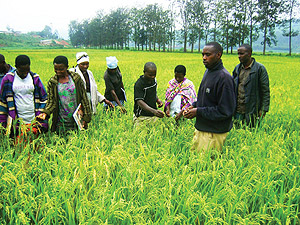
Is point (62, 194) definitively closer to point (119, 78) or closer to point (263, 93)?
point (119, 78)

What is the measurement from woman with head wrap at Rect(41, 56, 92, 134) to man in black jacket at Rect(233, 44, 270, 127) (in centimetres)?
259

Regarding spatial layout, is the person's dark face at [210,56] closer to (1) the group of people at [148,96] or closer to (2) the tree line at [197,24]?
(1) the group of people at [148,96]

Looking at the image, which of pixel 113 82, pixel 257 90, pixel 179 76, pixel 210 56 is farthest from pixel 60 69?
pixel 257 90

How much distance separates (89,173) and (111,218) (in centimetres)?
68

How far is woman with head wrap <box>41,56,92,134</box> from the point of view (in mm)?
3359

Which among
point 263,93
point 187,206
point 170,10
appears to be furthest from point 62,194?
point 170,10

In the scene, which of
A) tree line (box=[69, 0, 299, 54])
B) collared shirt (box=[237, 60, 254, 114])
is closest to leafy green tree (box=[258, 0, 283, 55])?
tree line (box=[69, 0, 299, 54])

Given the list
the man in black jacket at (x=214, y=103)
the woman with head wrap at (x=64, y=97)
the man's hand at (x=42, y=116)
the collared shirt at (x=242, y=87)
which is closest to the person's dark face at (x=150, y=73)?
the man in black jacket at (x=214, y=103)

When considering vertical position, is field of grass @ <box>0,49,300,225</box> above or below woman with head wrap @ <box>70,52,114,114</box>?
below

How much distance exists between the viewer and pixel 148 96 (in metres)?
3.87

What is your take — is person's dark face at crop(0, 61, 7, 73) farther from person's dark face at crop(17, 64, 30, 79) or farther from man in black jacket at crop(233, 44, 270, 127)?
man in black jacket at crop(233, 44, 270, 127)

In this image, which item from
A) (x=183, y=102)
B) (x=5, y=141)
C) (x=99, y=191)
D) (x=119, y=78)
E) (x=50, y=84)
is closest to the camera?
(x=99, y=191)

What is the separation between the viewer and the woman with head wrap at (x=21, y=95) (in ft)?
10.5

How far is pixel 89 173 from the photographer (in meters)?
2.56
